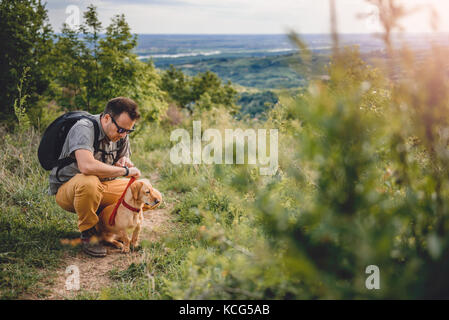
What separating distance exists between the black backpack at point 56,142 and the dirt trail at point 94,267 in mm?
1099

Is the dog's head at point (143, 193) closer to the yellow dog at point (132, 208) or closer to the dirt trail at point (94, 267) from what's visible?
the yellow dog at point (132, 208)

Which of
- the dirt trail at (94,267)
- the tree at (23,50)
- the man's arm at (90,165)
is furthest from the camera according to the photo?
the tree at (23,50)

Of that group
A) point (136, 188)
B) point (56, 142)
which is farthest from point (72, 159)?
point (136, 188)

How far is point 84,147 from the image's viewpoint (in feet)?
11.3

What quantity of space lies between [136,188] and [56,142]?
112cm

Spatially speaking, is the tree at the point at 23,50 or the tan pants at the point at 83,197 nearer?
the tan pants at the point at 83,197

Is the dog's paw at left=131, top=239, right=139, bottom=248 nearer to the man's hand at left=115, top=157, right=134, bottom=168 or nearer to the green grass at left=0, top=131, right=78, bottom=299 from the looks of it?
the green grass at left=0, top=131, right=78, bottom=299

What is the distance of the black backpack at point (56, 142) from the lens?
3.66m

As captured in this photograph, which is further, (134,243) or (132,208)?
(134,243)

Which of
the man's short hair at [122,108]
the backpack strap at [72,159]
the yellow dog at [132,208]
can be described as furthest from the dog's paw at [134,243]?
the man's short hair at [122,108]

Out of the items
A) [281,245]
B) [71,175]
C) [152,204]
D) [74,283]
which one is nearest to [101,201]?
[71,175]

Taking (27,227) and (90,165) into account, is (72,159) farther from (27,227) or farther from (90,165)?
(27,227)

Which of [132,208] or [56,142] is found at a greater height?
[56,142]
